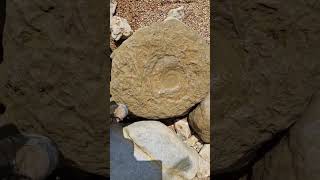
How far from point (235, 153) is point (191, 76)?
0.67 metres

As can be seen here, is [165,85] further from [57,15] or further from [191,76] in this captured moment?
[57,15]

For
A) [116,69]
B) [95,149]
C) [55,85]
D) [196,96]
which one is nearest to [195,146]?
[196,96]

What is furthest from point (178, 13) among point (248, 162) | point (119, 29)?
point (248, 162)

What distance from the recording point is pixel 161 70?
190cm

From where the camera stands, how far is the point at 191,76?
6.19 ft

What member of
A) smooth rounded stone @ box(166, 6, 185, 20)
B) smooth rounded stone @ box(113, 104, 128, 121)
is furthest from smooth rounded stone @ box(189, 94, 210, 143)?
smooth rounded stone @ box(166, 6, 185, 20)

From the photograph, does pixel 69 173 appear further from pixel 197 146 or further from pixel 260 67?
pixel 197 146

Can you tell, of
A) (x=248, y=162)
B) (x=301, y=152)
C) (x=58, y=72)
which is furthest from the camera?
(x=248, y=162)

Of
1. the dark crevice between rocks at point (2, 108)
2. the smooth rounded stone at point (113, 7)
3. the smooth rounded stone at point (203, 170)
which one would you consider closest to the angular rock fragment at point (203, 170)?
the smooth rounded stone at point (203, 170)

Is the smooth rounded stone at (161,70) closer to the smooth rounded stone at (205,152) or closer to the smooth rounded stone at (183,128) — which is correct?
the smooth rounded stone at (183,128)

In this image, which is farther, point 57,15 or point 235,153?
point 235,153

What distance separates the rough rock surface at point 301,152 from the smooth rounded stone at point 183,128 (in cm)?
72

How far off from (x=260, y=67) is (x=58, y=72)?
0.48 metres

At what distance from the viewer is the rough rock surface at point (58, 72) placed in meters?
1.04
